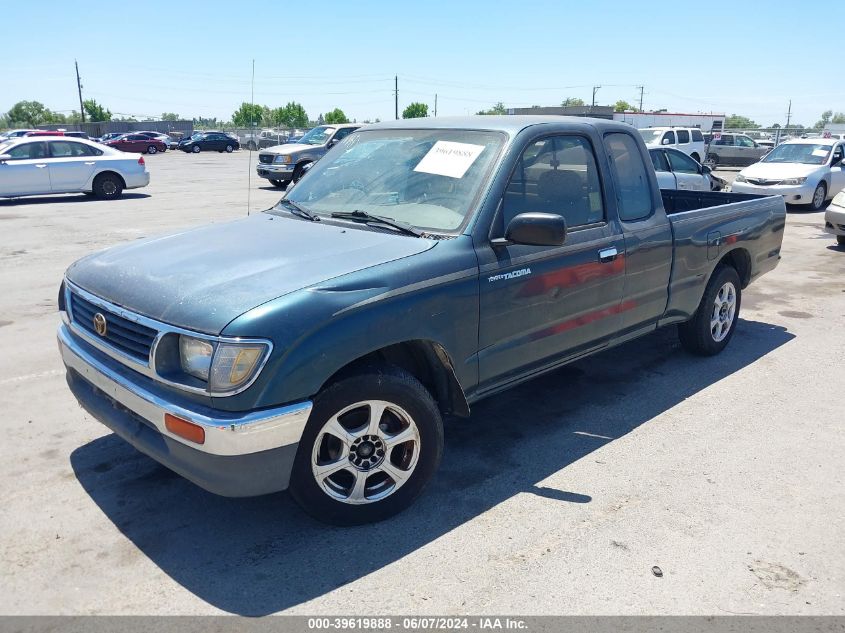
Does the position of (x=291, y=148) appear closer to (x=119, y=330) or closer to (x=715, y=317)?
(x=715, y=317)

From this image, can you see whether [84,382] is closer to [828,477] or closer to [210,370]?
[210,370]

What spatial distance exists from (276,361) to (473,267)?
1.21 m

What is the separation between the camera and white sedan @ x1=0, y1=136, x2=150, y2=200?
1625 centimetres

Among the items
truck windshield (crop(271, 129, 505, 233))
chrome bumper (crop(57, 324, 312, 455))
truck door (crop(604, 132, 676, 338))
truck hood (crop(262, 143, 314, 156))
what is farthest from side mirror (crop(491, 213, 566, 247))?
truck hood (crop(262, 143, 314, 156))

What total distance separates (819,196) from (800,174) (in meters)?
0.85

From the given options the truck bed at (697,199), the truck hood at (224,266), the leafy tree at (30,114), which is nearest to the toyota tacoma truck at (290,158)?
the truck bed at (697,199)

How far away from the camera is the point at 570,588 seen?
3021 millimetres

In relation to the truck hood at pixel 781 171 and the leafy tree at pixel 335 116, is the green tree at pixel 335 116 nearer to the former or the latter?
the leafy tree at pixel 335 116

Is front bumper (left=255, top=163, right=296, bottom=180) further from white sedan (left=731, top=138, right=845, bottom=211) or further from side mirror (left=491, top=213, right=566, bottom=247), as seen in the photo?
side mirror (left=491, top=213, right=566, bottom=247)

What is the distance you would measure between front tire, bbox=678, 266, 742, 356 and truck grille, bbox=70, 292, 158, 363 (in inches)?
171

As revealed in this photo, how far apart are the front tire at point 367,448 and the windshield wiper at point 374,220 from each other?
797 millimetres

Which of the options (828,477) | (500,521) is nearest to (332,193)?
(500,521)

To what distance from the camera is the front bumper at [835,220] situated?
11.1 metres

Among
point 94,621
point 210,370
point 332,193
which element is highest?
point 332,193
